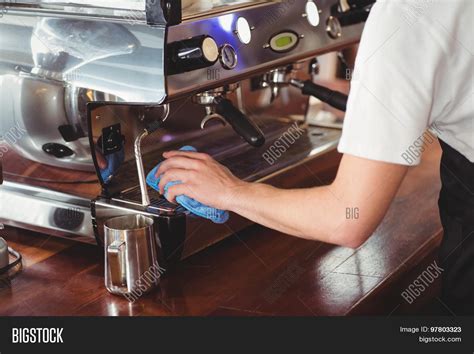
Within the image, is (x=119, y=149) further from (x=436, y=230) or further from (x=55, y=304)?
(x=436, y=230)

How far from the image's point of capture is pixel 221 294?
1290 mm

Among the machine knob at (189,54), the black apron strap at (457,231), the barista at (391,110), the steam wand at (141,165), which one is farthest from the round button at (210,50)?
the black apron strap at (457,231)

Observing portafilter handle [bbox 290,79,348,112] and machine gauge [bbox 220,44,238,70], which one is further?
portafilter handle [bbox 290,79,348,112]

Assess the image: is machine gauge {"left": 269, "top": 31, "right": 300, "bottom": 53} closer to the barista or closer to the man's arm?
the man's arm

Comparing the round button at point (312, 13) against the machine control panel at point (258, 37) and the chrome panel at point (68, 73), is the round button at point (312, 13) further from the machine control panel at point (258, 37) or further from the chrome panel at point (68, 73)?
the chrome panel at point (68, 73)

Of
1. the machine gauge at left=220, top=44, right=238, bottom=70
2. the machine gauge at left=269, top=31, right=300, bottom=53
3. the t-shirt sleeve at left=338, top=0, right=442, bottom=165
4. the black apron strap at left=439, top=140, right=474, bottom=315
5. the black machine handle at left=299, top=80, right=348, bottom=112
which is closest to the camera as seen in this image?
the t-shirt sleeve at left=338, top=0, right=442, bottom=165

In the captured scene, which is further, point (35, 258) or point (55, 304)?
point (35, 258)

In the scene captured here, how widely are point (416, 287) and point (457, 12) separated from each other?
0.64m

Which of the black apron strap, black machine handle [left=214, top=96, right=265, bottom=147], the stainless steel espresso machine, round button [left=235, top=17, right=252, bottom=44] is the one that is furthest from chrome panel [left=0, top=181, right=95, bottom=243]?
the black apron strap

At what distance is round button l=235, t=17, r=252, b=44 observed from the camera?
1320 mm

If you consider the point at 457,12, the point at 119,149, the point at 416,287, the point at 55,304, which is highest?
the point at 457,12

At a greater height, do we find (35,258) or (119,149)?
(119,149)

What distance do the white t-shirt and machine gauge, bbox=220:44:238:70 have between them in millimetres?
349

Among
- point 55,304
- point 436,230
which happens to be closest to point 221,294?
point 55,304
